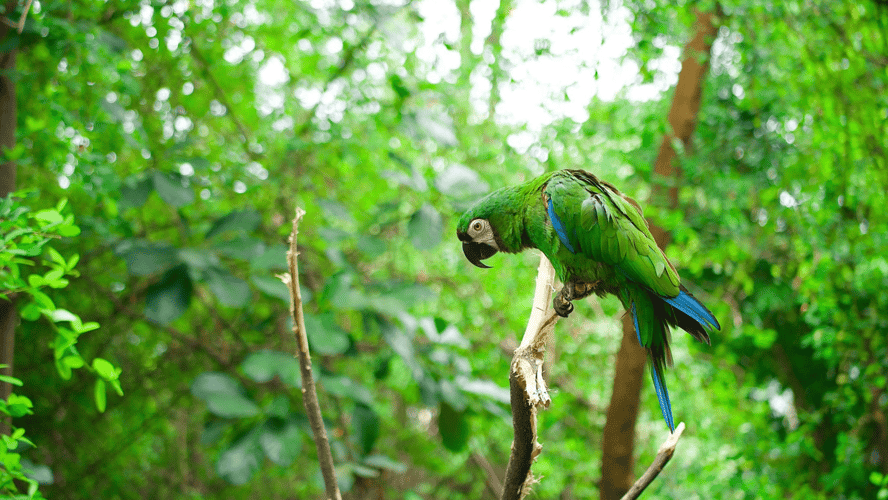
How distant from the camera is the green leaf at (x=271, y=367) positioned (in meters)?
1.90

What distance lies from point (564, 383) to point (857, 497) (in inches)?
60.9

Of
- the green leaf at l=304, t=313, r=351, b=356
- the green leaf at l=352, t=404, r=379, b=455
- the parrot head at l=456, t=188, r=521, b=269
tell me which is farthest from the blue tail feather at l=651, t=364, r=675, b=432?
the green leaf at l=352, t=404, r=379, b=455

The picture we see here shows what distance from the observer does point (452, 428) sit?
223 cm

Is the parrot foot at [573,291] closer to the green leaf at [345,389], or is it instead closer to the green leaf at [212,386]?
the green leaf at [345,389]

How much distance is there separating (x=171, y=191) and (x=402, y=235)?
139cm

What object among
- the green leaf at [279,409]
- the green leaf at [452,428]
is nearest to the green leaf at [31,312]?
the green leaf at [279,409]

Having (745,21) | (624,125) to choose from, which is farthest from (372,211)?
(745,21)

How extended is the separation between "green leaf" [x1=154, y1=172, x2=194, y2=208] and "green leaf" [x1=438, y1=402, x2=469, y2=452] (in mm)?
1268

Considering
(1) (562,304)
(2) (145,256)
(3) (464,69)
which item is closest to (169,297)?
(2) (145,256)

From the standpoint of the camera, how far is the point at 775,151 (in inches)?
105

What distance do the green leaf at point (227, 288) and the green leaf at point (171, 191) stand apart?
26 centimetres

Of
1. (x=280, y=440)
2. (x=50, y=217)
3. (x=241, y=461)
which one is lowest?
(x=241, y=461)

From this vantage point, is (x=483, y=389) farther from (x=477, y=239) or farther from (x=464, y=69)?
(x=464, y=69)

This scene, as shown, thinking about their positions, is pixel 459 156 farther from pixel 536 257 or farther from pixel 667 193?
pixel 667 193
